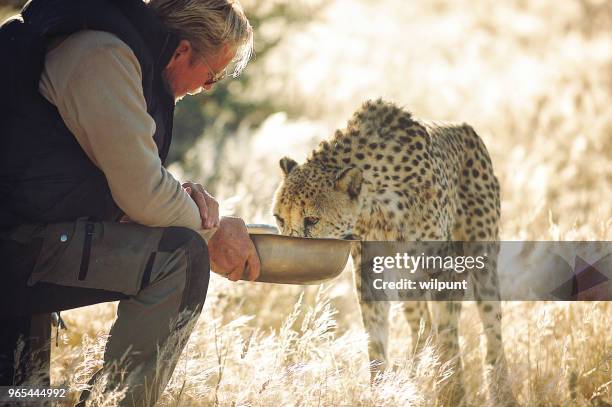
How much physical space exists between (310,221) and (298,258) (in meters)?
0.76

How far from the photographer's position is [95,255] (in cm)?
245

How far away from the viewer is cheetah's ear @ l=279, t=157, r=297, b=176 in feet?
12.4

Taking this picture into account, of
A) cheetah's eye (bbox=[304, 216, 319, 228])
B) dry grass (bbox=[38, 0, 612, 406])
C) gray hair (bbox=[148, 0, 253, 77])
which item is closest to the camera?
gray hair (bbox=[148, 0, 253, 77])

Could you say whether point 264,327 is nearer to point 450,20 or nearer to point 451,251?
point 451,251

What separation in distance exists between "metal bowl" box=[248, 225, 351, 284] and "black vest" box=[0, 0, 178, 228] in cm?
59

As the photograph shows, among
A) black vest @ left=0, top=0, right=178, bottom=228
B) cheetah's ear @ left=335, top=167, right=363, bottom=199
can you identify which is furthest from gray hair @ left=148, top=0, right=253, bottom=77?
cheetah's ear @ left=335, top=167, right=363, bottom=199

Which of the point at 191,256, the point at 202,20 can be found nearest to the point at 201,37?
the point at 202,20

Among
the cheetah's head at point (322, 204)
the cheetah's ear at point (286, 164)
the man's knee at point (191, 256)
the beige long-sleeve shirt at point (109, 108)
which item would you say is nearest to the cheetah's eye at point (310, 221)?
the cheetah's head at point (322, 204)

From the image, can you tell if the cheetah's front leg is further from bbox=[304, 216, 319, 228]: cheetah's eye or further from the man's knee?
the man's knee

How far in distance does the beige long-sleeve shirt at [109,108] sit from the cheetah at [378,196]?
1265 mm

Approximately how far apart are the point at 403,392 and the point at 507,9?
39.6 ft

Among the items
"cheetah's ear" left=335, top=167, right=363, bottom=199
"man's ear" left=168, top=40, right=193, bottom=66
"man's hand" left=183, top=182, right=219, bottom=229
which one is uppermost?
"man's ear" left=168, top=40, right=193, bottom=66

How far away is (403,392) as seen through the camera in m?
2.74

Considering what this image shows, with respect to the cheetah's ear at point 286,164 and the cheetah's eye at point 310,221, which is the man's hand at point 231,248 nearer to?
the cheetah's eye at point 310,221
